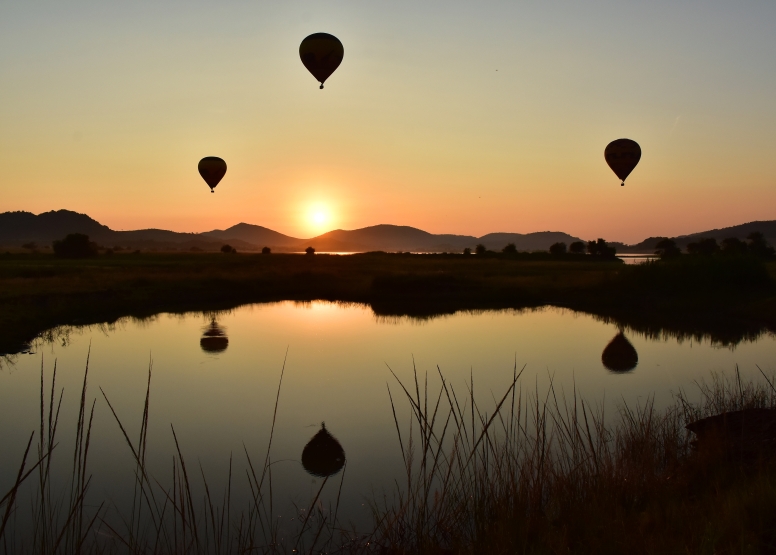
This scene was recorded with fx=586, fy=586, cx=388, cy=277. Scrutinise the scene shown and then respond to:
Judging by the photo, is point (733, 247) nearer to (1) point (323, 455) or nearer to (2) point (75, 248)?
(1) point (323, 455)

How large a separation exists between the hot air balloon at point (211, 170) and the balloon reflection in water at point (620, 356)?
2716 centimetres

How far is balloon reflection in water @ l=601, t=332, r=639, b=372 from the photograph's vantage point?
17422mm

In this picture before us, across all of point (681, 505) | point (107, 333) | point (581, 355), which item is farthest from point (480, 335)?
point (681, 505)

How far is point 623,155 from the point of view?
31969 millimetres

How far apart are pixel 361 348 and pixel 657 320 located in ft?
49.8

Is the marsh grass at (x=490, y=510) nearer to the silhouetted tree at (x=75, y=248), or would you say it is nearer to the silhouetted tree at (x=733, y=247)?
the silhouetted tree at (x=733, y=247)

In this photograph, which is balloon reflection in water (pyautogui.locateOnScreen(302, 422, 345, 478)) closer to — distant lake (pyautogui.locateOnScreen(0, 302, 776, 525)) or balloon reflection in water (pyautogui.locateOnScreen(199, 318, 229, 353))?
distant lake (pyautogui.locateOnScreen(0, 302, 776, 525))

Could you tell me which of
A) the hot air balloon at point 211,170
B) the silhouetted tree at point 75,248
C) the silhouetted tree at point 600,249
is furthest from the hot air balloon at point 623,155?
the silhouetted tree at point 75,248

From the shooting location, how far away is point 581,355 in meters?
19.2

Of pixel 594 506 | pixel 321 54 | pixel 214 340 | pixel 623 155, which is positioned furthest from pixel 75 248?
pixel 594 506

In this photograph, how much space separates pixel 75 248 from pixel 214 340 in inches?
2237

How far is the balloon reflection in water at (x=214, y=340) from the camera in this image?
2042 cm

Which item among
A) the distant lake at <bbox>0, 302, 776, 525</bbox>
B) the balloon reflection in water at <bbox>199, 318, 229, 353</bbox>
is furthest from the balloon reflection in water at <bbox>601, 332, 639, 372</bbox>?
the balloon reflection in water at <bbox>199, 318, 229, 353</bbox>

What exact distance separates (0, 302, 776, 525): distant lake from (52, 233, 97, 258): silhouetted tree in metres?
48.9
